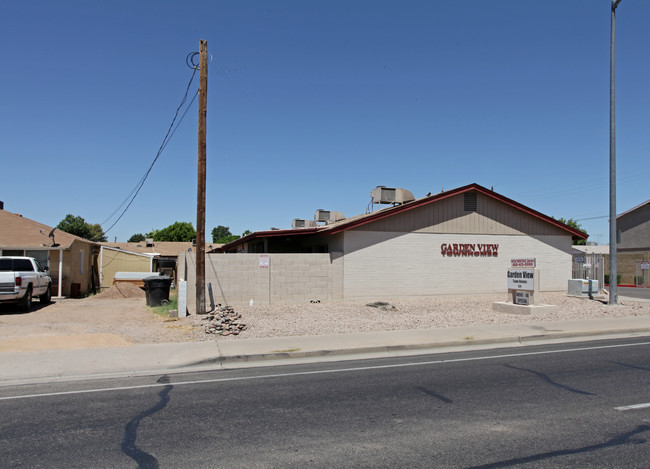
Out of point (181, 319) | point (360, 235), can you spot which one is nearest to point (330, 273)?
point (360, 235)

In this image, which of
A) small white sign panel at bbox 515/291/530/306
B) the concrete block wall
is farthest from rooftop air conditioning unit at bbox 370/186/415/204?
small white sign panel at bbox 515/291/530/306

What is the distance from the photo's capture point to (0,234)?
24297 mm

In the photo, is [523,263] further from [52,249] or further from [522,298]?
[52,249]

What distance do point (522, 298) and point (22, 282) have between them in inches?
688

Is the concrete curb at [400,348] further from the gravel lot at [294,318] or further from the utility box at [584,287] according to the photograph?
the utility box at [584,287]

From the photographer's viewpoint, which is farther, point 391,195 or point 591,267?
point 591,267

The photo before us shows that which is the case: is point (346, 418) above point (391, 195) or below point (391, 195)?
below

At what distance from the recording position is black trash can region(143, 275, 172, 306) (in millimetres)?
19875

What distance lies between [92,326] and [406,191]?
1550 centimetres

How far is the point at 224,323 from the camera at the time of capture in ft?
45.5

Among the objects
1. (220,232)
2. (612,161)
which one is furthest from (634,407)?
(220,232)

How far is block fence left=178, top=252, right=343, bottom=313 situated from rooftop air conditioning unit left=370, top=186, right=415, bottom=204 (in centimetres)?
488

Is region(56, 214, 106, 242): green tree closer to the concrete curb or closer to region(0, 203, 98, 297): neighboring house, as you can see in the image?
region(0, 203, 98, 297): neighboring house

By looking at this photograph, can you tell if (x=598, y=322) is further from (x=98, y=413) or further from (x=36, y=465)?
(x=36, y=465)
